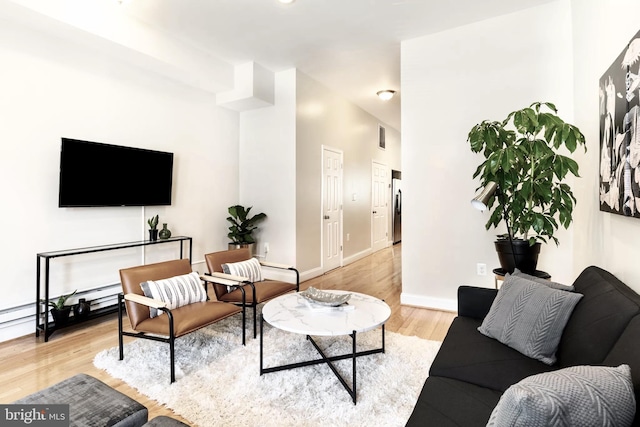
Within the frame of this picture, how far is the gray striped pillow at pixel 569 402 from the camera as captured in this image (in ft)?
2.35

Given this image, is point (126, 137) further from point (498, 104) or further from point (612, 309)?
point (612, 309)

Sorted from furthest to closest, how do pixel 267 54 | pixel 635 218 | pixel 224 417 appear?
pixel 267 54, pixel 224 417, pixel 635 218

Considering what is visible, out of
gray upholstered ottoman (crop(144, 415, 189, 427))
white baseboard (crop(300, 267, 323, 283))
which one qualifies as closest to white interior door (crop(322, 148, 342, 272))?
white baseboard (crop(300, 267, 323, 283))

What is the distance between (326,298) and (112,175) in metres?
2.64

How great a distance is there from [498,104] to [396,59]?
1551mm

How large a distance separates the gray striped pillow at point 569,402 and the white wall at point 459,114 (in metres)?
2.69

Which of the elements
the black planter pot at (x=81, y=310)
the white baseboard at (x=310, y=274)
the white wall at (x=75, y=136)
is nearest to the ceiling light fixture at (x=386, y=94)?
the white wall at (x=75, y=136)

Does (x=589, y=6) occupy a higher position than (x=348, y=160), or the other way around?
(x=589, y=6)

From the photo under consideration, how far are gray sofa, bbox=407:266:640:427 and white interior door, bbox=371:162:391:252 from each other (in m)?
5.37

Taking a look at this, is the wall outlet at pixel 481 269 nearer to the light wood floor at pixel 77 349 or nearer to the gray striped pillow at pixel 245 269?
the light wood floor at pixel 77 349

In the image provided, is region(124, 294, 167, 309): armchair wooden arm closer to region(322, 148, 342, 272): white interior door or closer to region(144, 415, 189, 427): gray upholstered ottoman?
region(144, 415, 189, 427): gray upholstered ottoman

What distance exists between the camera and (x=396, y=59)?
4.25 m

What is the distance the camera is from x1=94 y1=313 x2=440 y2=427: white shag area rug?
5.84 feet

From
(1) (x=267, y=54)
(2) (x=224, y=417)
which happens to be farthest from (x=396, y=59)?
(2) (x=224, y=417)
